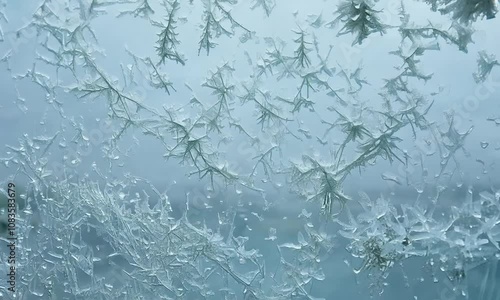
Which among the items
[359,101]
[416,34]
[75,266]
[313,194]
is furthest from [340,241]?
[75,266]

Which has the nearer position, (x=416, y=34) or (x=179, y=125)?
(x=416, y=34)

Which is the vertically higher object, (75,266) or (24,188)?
(24,188)

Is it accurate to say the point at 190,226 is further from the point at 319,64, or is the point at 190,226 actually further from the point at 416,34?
the point at 416,34

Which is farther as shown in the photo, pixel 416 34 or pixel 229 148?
pixel 229 148

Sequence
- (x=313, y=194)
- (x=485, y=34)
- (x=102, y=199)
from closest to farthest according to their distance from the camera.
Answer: (x=485, y=34), (x=313, y=194), (x=102, y=199)

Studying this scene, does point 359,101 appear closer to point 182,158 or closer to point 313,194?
point 313,194

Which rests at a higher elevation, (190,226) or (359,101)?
(359,101)

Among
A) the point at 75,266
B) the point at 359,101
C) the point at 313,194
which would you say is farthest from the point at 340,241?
the point at 75,266

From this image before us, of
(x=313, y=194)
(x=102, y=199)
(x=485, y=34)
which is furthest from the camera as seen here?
(x=102, y=199)
